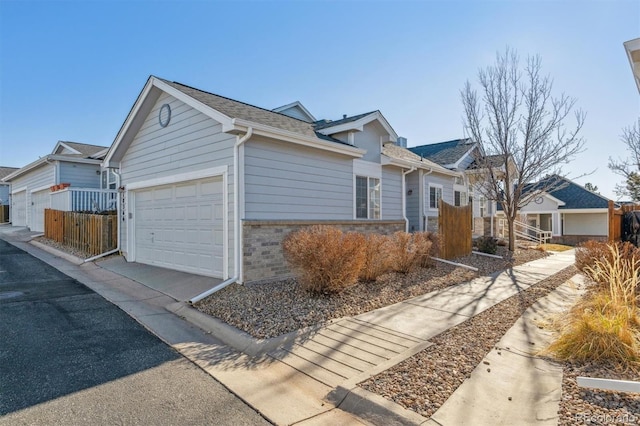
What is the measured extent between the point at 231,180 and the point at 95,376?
4.76 m

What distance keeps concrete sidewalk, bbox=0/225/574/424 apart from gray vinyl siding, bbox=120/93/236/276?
210 cm

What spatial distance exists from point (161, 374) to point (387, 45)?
33.3ft

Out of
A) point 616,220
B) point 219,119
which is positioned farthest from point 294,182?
point 616,220

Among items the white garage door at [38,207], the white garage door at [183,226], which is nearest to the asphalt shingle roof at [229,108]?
the white garage door at [183,226]

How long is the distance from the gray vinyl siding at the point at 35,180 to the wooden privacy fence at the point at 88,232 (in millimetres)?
5838

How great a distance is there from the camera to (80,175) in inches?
736

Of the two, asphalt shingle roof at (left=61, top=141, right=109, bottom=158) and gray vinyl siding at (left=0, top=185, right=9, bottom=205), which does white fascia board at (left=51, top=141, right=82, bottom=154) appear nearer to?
asphalt shingle roof at (left=61, top=141, right=109, bottom=158)

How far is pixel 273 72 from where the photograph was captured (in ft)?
42.4

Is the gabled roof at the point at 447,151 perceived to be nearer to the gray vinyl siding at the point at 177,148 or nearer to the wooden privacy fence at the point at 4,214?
the gray vinyl siding at the point at 177,148

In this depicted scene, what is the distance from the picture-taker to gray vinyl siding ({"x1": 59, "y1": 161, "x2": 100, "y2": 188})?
18.0 meters

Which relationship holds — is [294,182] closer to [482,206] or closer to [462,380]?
[462,380]

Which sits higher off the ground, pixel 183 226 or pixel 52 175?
pixel 52 175

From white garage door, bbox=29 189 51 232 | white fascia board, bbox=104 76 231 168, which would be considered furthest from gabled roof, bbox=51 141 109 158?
white fascia board, bbox=104 76 231 168

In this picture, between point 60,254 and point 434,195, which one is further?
point 434,195
